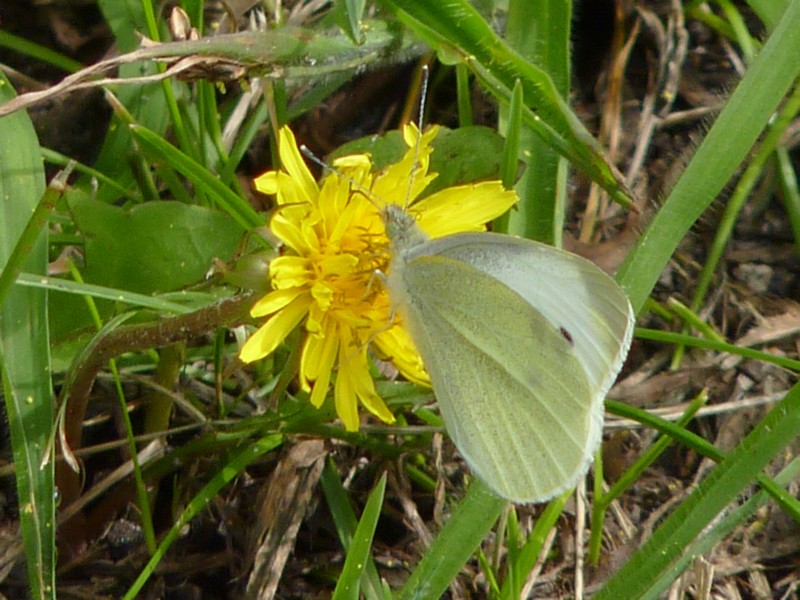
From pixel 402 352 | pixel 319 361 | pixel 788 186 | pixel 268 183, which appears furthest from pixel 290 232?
pixel 788 186

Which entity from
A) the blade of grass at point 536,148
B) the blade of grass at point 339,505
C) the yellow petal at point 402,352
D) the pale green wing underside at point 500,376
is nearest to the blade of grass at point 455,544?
the pale green wing underside at point 500,376

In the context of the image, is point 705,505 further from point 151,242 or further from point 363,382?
point 151,242

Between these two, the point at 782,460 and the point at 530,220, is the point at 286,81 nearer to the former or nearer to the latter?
the point at 530,220

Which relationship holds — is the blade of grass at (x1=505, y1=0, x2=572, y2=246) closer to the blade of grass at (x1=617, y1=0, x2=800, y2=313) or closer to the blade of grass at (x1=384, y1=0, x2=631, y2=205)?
the blade of grass at (x1=384, y1=0, x2=631, y2=205)

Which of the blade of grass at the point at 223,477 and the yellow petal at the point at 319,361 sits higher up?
the yellow petal at the point at 319,361

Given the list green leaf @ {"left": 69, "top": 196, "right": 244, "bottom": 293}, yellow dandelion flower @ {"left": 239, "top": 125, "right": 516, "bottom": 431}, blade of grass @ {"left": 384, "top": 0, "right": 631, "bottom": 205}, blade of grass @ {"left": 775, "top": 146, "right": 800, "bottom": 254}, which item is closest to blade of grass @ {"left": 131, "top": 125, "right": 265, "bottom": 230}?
green leaf @ {"left": 69, "top": 196, "right": 244, "bottom": 293}

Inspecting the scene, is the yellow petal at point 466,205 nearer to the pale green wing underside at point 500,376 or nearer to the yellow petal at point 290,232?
the pale green wing underside at point 500,376
